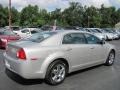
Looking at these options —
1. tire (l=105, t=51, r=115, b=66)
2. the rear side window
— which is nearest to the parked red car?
tire (l=105, t=51, r=115, b=66)

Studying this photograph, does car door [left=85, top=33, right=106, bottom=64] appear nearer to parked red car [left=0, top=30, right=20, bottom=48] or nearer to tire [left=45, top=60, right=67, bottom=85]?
tire [left=45, top=60, right=67, bottom=85]

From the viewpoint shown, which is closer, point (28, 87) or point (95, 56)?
point (28, 87)

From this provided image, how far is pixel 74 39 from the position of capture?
6.84 m

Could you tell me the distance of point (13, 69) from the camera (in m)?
6.00

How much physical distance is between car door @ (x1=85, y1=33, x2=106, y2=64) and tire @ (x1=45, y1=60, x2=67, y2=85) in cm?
141

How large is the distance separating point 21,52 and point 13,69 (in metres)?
0.61

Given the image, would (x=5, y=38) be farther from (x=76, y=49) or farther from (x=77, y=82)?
(x=77, y=82)

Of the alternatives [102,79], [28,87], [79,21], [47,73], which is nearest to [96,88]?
[102,79]

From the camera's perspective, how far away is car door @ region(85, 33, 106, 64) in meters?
7.36

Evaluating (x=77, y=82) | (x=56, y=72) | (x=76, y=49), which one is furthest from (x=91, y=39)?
(x=56, y=72)

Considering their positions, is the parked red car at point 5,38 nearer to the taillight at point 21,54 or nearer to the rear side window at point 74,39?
the rear side window at point 74,39

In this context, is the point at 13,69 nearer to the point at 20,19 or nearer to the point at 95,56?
the point at 95,56

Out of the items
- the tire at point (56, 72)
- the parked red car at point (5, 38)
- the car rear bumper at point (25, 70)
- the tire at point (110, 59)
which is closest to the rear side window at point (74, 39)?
the tire at point (56, 72)

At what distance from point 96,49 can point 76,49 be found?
3.81 ft
